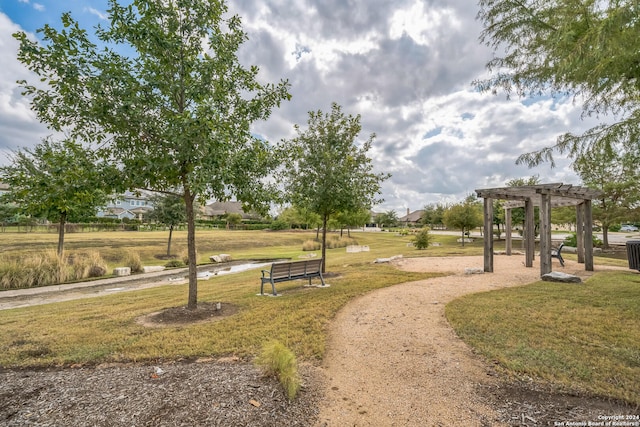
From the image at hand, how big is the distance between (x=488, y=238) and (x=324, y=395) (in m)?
10.2

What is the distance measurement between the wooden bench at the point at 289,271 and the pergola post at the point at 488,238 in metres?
6.63

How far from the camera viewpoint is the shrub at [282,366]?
136 inches

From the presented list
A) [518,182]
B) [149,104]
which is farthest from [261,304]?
[518,182]

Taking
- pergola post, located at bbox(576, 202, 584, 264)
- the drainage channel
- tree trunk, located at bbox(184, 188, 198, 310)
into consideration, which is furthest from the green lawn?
the drainage channel

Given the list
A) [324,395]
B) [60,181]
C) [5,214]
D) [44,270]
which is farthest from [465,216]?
[5,214]

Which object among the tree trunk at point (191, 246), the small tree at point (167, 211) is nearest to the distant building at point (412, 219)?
the small tree at point (167, 211)

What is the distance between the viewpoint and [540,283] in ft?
29.7

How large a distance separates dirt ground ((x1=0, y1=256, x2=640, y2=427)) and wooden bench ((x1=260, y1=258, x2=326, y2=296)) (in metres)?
4.11

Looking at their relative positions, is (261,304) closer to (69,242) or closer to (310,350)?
(310,350)

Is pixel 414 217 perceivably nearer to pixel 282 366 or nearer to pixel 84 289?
pixel 84 289

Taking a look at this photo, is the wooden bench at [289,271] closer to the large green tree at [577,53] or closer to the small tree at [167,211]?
the large green tree at [577,53]

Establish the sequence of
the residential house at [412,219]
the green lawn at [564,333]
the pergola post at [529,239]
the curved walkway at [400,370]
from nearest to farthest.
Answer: the curved walkway at [400,370] → the green lawn at [564,333] → the pergola post at [529,239] → the residential house at [412,219]

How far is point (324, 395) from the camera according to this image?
3.54m

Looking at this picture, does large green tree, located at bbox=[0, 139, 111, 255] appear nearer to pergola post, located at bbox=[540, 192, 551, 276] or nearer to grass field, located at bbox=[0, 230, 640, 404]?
grass field, located at bbox=[0, 230, 640, 404]
